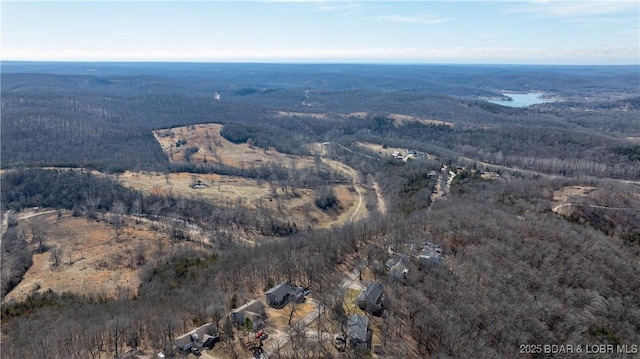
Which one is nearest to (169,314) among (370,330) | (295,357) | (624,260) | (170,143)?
(295,357)

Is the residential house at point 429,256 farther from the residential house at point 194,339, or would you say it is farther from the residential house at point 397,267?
the residential house at point 194,339

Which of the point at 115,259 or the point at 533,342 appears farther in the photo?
the point at 115,259

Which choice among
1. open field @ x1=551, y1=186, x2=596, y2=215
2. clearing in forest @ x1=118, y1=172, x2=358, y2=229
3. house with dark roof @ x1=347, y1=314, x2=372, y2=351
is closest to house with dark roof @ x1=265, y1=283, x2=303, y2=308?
house with dark roof @ x1=347, y1=314, x2=372, y2=351

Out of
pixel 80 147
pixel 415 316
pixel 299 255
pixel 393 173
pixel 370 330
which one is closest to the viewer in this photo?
pixel 370 330

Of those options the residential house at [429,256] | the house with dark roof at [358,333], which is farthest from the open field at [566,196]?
the house with dark roof at [358,333]

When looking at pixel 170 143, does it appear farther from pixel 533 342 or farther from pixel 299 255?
pixel 533 342

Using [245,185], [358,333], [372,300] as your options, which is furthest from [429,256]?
[245,185]
